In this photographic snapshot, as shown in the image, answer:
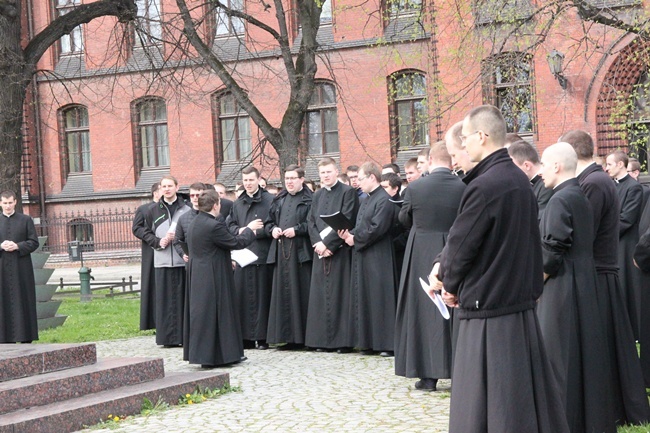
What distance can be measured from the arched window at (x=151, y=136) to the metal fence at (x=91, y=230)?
201 centimetres

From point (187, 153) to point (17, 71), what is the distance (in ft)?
53.1

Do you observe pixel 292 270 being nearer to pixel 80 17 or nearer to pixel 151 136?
pixel 80 17

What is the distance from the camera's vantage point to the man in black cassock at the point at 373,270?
11.5 metres

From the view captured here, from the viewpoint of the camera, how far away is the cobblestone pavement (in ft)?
25.6

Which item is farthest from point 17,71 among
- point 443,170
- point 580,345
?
point 580,345

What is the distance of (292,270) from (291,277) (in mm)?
92

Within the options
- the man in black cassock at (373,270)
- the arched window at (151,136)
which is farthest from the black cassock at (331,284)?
the arched window at (151,136)

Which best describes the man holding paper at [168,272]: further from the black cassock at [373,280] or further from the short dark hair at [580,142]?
the short dark hair at [580,142]

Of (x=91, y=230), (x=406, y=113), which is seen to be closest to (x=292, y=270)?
(x=406, y=113)

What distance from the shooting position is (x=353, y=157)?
31.0 meters

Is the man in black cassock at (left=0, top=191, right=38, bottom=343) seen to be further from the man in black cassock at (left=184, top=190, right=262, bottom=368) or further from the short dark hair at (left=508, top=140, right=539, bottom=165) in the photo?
the short dark hair at (left=508, top=140, right=539, bottom=165)

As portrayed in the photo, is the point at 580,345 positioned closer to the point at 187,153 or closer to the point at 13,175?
the point at 13,175

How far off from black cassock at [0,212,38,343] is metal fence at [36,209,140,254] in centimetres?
1918

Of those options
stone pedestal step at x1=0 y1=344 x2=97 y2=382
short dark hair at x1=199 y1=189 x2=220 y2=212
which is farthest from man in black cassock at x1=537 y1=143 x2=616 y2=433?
short dark hair at x1=199 y1=189 x2=220 y2=212
